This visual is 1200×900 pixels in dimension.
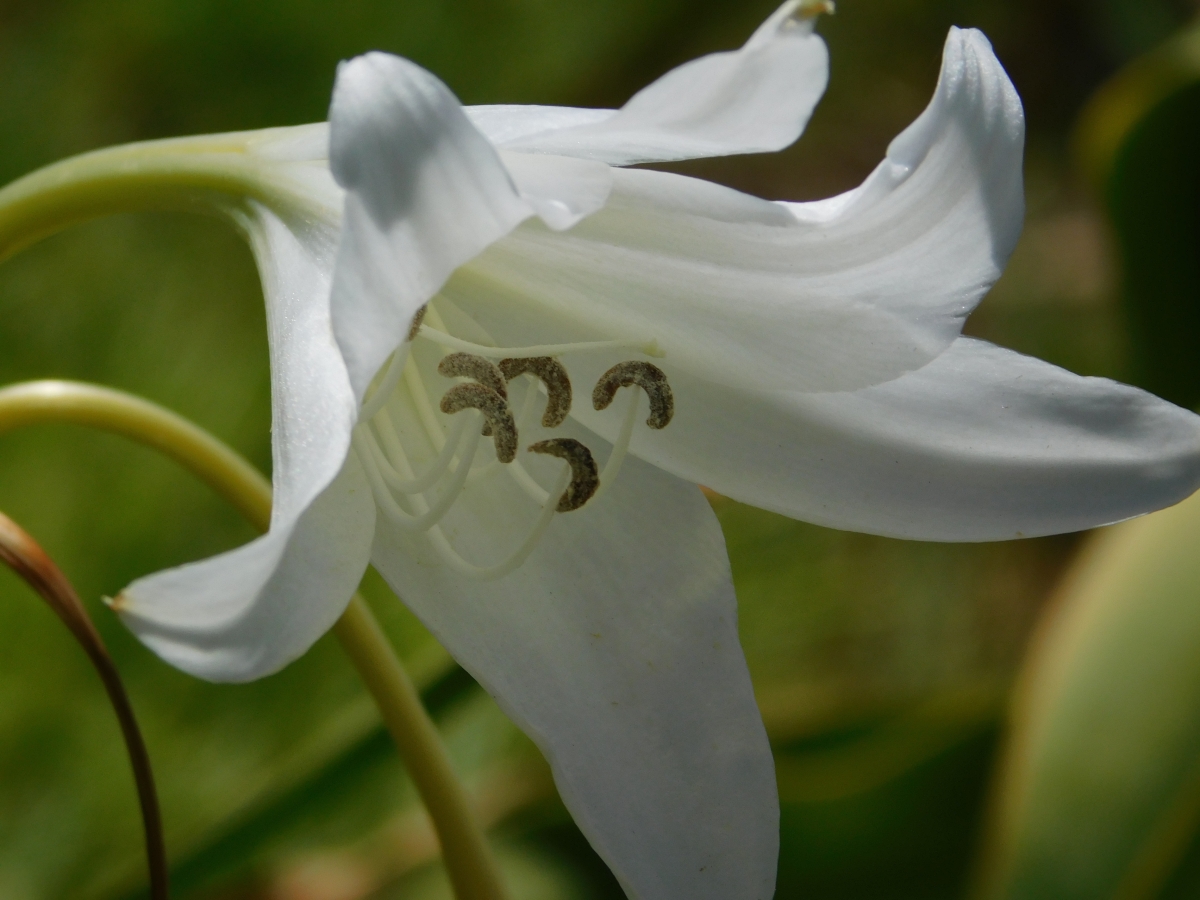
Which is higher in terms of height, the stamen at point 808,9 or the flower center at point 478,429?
the stamen at point 808,9

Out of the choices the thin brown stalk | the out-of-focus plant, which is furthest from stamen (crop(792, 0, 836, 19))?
the out-of-focus plant

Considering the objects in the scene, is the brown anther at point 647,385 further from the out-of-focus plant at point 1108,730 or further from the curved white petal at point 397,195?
the out-of-focus plant at point 1108,730

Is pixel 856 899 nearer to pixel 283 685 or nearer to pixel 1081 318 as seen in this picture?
pixel 283 685

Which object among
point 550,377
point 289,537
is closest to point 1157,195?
point 550,377

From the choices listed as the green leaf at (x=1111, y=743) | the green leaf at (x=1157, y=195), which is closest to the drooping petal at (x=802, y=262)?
the green leaf at (x=1111, y=743)

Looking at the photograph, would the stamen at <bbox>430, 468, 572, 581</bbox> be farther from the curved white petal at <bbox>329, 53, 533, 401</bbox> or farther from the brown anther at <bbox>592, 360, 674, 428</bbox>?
the curved white petal at <bbox>329, 53, 533, 401</bbox>

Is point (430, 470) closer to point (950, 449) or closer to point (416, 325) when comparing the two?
point (416, 325)
